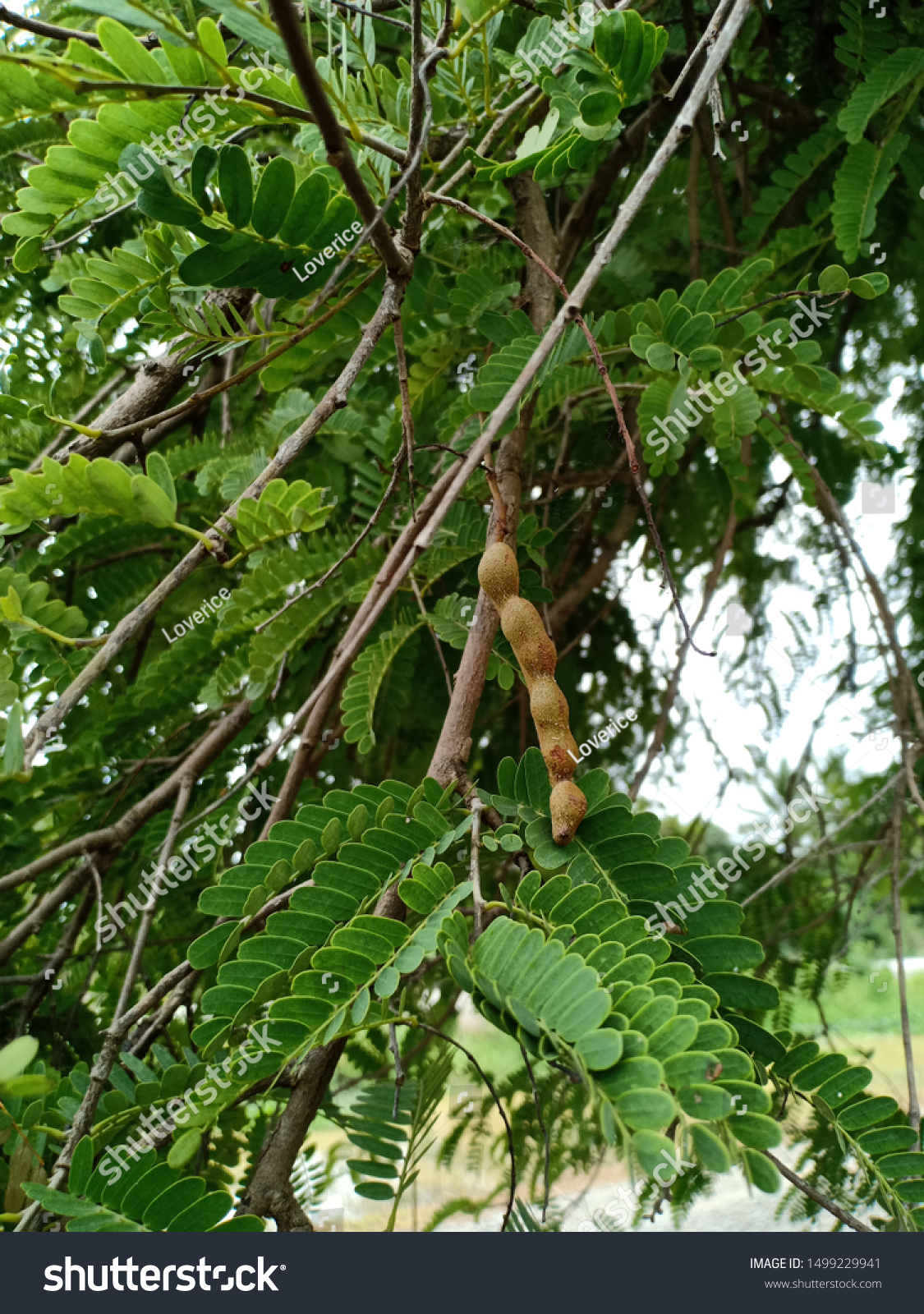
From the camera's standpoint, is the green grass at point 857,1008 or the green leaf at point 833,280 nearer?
the green leaf at point 833,280

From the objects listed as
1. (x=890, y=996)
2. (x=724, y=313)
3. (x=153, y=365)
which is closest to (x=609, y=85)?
(x=724, y=313)

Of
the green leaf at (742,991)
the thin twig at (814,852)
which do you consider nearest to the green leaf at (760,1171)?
the green leaf at (742,991)

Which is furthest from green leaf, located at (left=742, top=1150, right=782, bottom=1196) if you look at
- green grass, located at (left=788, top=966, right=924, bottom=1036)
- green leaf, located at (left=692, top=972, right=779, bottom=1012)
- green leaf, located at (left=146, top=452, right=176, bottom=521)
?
green grass, located at (left=788, top=966, right=924, bottom=1036)

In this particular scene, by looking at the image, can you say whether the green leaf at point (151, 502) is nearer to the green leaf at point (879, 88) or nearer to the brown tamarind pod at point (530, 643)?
the brown tamarind pod at point (530, 643)

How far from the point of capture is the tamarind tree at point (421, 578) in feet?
1.78

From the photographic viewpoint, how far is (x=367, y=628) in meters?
0.69

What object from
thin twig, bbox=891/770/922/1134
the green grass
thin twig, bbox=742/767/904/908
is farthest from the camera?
the green grass

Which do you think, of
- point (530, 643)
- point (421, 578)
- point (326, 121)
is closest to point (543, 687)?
point (530, 643)

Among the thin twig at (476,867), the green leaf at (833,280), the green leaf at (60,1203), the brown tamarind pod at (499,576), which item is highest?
the green leaf at (833,280)

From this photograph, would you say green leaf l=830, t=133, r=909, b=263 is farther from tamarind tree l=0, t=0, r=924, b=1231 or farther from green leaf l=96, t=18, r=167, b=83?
green leaf l=96, t=18, r=167, b=83

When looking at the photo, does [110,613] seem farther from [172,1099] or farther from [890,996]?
[890,996]

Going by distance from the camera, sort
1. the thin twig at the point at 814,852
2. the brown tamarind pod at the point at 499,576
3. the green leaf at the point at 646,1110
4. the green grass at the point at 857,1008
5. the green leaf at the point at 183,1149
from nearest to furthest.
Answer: the green leaf at the point at 646,1110 → the green leaf at the point at 183,1149 → the brown tamarind pod at the point at 499,576 → the thin twig at the point at 814,852 → the green grass at the point at 857,1008

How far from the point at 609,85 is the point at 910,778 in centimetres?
77

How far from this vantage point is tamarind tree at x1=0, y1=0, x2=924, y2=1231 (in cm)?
54
